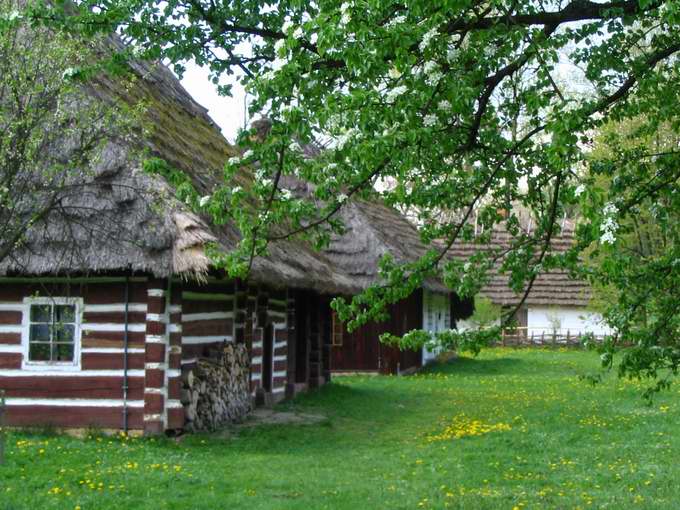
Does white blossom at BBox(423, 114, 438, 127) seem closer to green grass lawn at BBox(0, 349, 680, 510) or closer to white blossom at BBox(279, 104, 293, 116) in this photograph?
white blossom at BBox(279, 104, 293, 116)

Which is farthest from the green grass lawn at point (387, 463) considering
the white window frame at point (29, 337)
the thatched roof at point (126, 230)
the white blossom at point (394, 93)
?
the white blossom at point (394, 93)

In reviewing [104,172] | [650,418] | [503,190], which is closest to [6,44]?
[503,190]

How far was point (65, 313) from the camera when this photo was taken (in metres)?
12.7

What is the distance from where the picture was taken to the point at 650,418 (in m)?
14.7

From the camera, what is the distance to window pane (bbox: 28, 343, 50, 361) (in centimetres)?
1280

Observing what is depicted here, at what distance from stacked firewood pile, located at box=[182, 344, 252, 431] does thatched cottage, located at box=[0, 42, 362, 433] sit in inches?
1.0

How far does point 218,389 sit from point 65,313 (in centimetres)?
235

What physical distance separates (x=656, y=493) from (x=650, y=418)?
616 centimetres

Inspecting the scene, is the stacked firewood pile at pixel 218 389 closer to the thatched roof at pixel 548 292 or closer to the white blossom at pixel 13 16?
the white blossom at pixel 13 16

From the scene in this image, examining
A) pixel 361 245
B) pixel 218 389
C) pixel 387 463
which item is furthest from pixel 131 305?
pixel 361 245

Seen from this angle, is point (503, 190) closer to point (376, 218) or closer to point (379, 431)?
point (379, 431)

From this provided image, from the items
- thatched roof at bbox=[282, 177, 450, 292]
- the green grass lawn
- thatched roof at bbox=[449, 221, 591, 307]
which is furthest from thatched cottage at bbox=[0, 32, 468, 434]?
thatched roof at bbox=[449, 221, 591, 307]

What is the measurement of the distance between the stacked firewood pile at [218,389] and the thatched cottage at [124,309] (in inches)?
1.0

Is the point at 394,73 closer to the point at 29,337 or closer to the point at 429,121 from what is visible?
the point at 429,121
